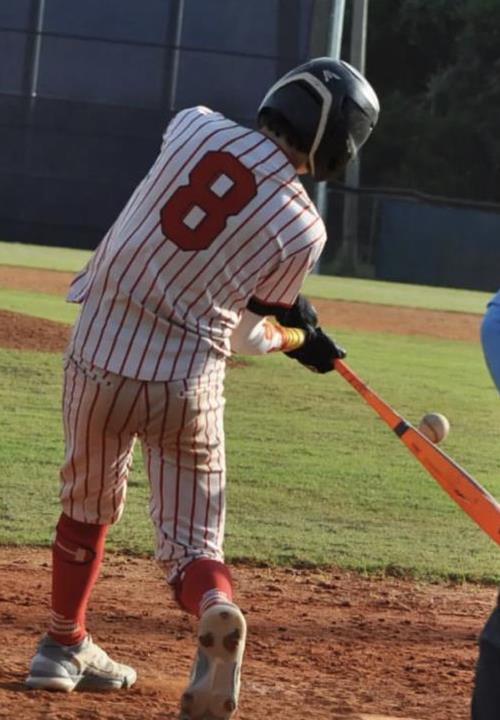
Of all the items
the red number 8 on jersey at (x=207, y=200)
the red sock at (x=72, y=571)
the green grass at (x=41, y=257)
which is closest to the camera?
the red number 8 on jersey at (x=207, y=200)

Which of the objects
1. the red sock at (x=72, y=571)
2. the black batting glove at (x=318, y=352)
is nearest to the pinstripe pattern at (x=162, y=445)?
the red sock at (x=72, y=571)

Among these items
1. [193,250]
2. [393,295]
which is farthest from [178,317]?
[393,295]

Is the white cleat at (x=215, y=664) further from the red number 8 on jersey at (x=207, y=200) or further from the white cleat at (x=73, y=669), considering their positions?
the red number 8 on jersey at (x=207, y=200)

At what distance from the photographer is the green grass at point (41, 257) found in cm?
2484

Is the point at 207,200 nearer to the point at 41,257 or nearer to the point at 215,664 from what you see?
the point at 215,664

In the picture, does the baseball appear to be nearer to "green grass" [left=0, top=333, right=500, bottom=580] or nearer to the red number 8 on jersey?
the red number 8 on jersey

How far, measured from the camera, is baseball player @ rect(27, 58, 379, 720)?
3.88m

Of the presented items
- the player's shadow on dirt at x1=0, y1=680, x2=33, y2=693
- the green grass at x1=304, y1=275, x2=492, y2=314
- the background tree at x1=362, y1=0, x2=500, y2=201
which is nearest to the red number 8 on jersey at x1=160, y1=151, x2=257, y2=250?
the player's shadow on dirt at x1=0, y1=680, x2=33, y2=693

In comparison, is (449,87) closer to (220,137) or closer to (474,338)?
(474,338)

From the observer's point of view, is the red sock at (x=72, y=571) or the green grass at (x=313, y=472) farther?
the green grass at (x=313, y=472)

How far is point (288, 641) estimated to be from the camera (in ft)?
17.5

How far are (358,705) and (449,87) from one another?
42721mm

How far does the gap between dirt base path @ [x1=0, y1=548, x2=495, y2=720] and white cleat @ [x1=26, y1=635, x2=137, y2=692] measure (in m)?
0.05

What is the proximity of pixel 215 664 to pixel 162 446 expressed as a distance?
64 centimetres
